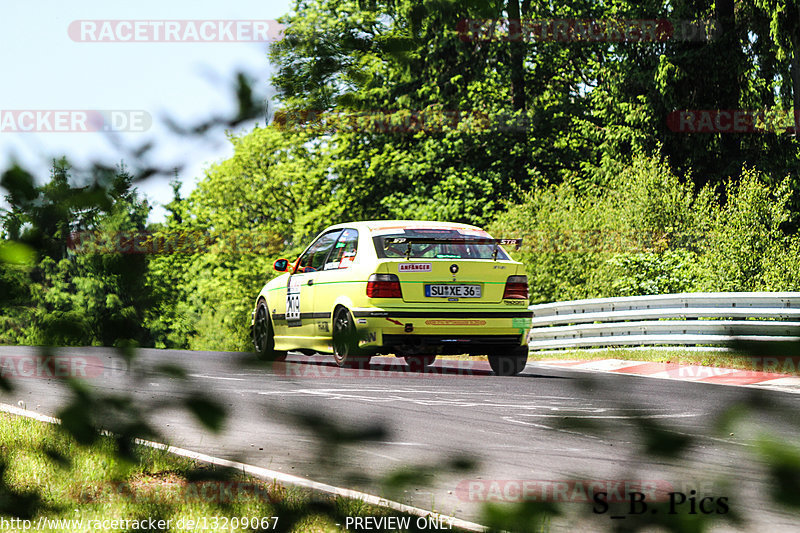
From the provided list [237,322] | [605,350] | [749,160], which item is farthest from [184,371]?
[749,160]

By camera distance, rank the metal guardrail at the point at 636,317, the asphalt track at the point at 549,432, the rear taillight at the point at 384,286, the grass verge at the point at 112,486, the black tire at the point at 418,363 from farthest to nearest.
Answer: the metal guardrail at the point at 636,317
the black tire at the point at 418,363
the rear taillight at the point at 384,286
the grass verge at the point at 112,486
the asphalt track at the point at 549,432

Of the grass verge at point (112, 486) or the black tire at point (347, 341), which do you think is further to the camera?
the black tire at point (347, 341)

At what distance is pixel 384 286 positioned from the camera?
36.2 feet

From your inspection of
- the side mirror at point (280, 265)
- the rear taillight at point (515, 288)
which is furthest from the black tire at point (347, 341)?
the side mirror at point (280, 265)

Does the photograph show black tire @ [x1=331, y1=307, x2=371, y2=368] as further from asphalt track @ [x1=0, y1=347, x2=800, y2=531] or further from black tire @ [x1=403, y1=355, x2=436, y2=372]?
→ black tire @ [x1=403, y1=355, x2=436, y2=372]

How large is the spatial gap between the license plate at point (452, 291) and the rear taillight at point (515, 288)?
0.35 meters

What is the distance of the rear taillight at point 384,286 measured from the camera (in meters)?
11.0

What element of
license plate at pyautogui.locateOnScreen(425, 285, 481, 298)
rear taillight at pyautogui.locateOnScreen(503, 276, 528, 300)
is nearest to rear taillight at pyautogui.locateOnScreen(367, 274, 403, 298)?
license plate at pyautogui.locateOnScreen(425, 285, 481, 298)

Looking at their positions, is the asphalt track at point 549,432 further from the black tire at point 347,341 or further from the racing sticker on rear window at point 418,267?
the racing sticker on rear window at point 418,267

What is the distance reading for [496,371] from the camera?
12977mm

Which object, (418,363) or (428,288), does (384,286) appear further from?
(418,363)

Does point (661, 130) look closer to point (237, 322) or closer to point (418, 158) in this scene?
point (418, 158)

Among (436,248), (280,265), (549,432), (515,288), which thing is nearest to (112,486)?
(549,432)

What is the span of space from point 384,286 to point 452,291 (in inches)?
28.8
